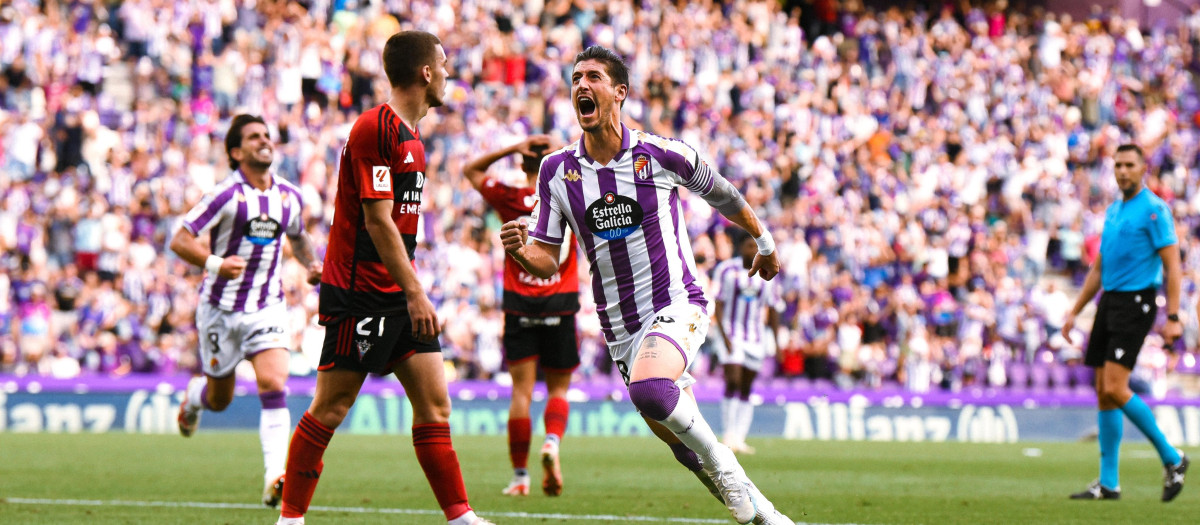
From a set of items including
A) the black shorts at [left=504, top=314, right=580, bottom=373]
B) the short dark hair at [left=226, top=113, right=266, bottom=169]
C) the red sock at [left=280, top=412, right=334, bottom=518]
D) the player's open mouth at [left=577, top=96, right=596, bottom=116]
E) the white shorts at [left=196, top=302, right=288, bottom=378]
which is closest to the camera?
the red sock at [left=280, top=412, right=334, bottom=518]

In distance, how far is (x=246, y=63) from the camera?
25.4 meters

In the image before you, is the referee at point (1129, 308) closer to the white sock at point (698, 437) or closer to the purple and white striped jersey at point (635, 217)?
the purple and white striped jersey at point (635, 217)

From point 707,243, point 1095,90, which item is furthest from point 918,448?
point 1095,90

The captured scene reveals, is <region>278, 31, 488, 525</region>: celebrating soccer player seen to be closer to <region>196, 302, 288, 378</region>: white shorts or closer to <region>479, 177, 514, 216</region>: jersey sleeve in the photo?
<region>196, 302, 288, 378</region>: white shorts

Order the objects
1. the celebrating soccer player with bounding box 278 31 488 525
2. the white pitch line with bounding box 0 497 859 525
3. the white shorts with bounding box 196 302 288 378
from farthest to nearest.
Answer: the white shorts with bounding box 196 302 288 378
the white pitch line with bounding box 0 497 859 525
the celebrating soccer player with bounding box 278 31 488 525

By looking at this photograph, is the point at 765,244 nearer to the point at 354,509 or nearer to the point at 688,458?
the point at 688,458

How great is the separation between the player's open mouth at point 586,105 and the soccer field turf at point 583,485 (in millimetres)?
2644

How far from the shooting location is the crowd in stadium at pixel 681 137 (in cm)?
2242

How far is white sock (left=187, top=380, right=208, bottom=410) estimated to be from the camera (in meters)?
10.4

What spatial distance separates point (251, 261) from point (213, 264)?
2.39 feet

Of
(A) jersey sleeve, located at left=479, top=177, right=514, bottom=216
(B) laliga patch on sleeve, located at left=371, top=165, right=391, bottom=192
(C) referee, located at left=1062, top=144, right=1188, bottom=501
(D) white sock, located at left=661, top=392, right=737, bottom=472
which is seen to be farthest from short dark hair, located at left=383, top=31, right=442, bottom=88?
(C) referee, located at left=1062, top=144, right=1188, bottom=501

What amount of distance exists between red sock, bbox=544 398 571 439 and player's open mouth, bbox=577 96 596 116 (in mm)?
3808

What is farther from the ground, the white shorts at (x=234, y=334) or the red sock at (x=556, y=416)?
the white shorts at (x=234, y=334)

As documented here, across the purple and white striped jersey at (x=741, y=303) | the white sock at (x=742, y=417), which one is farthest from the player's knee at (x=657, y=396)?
the white sock at (x=742, y=417)
